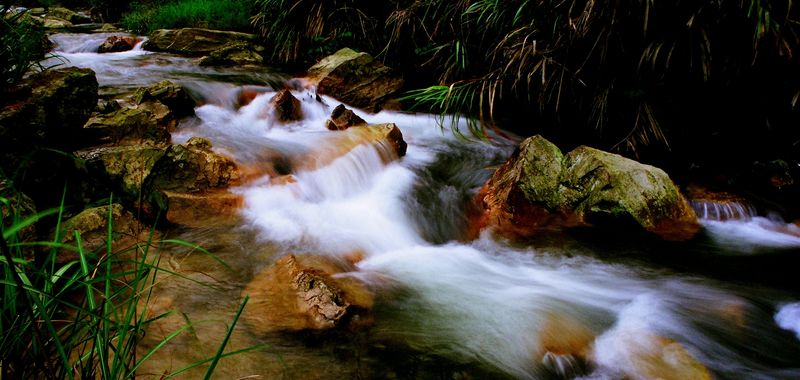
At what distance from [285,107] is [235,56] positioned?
2.95m

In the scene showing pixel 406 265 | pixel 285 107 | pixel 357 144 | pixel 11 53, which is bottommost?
pixel 406 265

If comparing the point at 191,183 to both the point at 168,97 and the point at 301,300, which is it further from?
the point at 168,97

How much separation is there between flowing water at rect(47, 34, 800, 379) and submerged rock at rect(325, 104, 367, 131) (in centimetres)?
22

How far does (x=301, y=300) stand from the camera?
2301mm

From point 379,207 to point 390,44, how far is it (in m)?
3.85

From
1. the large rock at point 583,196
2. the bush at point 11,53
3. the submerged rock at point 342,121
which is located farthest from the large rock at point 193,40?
the large rock at point 583,196

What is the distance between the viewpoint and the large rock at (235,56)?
7.44 m

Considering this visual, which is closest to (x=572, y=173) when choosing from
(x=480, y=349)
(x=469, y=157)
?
(x=469, y=157)

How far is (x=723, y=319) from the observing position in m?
2.66

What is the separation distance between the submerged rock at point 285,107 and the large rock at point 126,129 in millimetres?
1590

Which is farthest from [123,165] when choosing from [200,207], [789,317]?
[789,317]

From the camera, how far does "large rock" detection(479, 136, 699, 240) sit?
374cm

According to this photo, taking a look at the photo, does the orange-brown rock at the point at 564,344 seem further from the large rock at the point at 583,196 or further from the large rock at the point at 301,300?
the large rock at the point at 583,196

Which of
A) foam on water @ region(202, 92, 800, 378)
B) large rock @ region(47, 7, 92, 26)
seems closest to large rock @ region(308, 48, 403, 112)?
foam on water @ region(202, 92, 800, 378)
